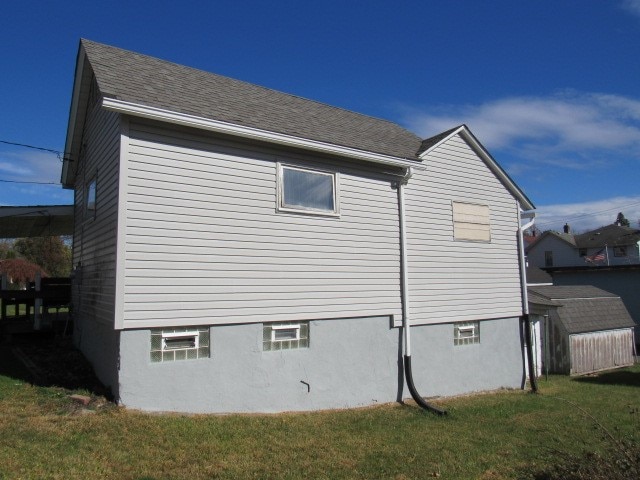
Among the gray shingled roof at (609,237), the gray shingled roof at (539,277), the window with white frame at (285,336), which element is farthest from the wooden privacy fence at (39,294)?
the gray shingled roof at (609,237)

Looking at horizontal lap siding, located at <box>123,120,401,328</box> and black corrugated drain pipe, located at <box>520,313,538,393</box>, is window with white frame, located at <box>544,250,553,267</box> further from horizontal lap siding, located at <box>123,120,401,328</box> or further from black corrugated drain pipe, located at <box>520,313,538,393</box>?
horizontal lap siding, located at <box>123,120,401,328</box>

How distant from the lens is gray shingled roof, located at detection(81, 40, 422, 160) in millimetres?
8602

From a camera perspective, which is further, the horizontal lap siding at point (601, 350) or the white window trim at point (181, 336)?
the horizontal lap siding at point (601, 350)

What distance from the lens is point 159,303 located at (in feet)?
26.1

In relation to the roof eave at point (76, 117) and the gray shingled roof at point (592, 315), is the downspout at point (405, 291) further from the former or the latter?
the gray shingled roof at point (592, 315)

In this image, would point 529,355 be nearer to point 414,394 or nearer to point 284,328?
point 414,394

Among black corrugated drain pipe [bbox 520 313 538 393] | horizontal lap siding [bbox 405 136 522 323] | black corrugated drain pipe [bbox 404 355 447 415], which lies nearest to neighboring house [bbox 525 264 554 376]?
black corrugated drain pipe [bbox 520 313 538 393]

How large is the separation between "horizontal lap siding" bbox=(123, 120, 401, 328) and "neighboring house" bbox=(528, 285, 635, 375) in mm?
10652

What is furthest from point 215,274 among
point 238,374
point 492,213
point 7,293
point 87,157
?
point 492,213

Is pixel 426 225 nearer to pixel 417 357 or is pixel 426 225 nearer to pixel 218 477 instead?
pixel 417 357

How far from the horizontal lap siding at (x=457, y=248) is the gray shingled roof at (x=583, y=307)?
5.87 m

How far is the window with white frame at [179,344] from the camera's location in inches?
314

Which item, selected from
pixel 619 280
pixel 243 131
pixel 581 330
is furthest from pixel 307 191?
pixel 619 280

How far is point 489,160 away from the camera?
13.5m
